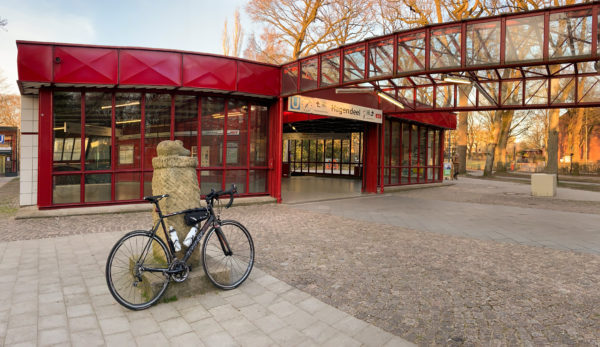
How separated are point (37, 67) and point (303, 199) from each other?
765 centimetres

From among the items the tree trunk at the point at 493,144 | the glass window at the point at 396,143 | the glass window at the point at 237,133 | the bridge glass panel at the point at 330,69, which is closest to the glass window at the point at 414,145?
the glass window at the point at 396,143

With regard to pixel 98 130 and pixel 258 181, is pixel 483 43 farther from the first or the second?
pixel 98 130

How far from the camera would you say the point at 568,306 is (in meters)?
3.42

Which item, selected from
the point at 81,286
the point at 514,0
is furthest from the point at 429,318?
the point at 514,0

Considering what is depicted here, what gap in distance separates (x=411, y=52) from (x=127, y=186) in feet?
24.1

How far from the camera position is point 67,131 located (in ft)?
26.5

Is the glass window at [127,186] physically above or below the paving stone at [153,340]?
above

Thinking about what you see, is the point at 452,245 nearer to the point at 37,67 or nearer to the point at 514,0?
the point at 37,67

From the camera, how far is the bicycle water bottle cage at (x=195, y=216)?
136 inches

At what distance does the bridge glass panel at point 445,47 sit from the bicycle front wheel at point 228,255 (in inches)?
213

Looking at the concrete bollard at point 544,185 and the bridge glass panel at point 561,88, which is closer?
the concrete bollard at point 544,185

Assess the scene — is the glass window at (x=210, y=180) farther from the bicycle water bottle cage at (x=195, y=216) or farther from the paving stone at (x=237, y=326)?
the paving stone at (x=237, y=326)

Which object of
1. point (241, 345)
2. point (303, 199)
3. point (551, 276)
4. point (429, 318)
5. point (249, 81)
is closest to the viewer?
point (241, 345)

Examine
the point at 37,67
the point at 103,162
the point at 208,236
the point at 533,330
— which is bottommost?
the point at 533,330
